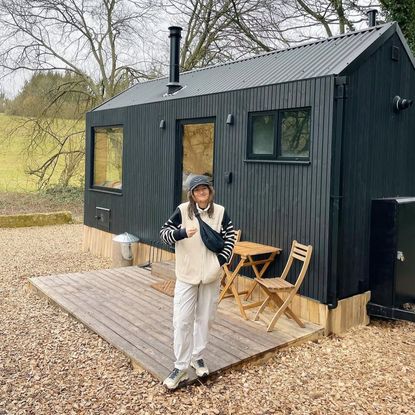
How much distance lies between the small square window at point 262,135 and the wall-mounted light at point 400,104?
1.44 meters

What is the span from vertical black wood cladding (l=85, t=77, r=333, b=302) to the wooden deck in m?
0.72

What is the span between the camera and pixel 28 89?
49.4ft

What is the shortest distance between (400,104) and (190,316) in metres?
3.61

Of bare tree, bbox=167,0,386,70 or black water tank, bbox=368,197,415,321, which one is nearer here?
black water tank, bbox=368,197,415,321

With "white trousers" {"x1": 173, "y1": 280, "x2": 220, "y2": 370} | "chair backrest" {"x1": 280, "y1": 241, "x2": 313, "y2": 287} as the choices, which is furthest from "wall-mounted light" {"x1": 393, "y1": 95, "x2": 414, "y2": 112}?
"white trousers" {"x1": 173, "y1": 280, "x2": 220, "y2": 370}

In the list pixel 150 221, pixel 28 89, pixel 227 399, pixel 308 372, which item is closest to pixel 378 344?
pixel 308 372

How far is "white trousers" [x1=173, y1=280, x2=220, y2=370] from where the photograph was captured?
10.2ft

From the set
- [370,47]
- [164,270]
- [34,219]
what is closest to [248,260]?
[164,270]

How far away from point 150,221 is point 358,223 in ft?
11.3

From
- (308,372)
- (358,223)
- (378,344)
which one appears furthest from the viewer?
(358,223)

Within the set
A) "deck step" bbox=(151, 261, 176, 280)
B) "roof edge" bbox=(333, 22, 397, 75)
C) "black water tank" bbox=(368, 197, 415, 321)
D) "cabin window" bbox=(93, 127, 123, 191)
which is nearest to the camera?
"roof edge" bbox=(333, 22, 397, 75)

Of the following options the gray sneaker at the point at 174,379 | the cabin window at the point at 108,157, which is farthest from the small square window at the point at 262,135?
the cabin window at the point at 108,157

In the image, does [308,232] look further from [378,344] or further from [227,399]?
[227,399]

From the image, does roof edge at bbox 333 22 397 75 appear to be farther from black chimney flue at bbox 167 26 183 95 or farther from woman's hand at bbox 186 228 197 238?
black chimney flue at bbox 167 26 183 95
